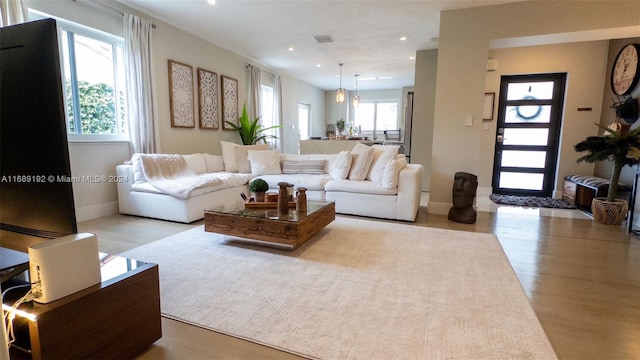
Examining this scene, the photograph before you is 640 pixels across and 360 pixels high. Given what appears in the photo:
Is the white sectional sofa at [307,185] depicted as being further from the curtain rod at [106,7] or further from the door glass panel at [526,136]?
the door glass panel at [526,136]

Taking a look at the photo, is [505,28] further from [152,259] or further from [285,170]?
[152,259]

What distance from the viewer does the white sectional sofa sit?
11.7 feet

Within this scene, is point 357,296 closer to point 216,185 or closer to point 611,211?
point 216,185

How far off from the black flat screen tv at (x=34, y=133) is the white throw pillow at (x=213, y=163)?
3.69 metres

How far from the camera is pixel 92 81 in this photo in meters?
3.70

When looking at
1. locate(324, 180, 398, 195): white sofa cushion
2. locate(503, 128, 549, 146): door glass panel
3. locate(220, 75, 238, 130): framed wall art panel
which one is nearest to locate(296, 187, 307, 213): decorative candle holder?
locate(324, 180, 398, 195): white sofa cushion

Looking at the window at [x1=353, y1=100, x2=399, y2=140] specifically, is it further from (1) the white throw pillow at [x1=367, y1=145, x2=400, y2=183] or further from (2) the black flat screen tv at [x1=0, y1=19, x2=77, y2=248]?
(2) the black flat screen tv at [x1=0, y1=19, x2=77, y2=248]

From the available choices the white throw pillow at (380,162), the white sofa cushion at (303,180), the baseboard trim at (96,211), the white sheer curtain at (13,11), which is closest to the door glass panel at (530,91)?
the white throw pillow at (380,162)

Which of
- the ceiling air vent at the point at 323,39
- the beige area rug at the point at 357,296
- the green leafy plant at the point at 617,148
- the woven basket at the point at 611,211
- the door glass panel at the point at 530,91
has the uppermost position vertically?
the ceiling air vent at the point at 323,39

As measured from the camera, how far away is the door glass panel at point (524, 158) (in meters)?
5.46

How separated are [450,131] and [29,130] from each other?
4.10 metres

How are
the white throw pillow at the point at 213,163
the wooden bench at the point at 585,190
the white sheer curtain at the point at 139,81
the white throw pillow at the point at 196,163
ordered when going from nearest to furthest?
the white sheer curtain at the point at 139,81 < the wooden bench at the point at 585,190 < the white throw pillow at the point at 196,163 < the white throw pillow at the point at 213,163

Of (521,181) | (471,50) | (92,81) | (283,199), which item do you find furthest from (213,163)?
(521,181)

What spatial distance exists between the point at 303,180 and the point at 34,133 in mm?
3340
